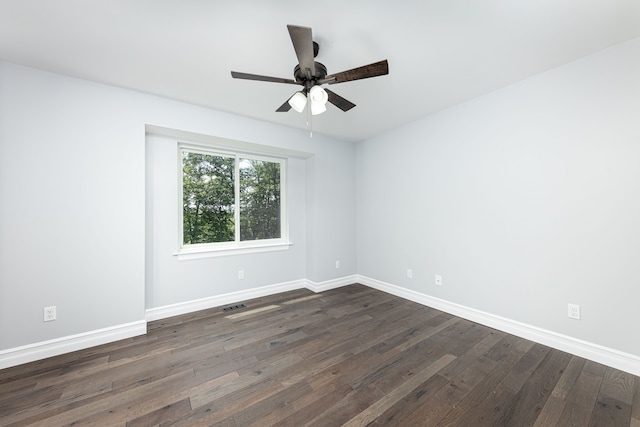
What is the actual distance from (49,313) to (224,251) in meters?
1.66

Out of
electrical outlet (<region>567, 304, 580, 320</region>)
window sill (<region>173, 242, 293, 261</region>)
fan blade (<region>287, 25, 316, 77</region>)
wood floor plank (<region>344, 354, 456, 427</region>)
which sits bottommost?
wood floor plank (<region>344, 354, 456, 427</region>)

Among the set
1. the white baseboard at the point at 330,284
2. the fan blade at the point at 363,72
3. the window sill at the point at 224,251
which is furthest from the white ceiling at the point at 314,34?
the white baseboard at the point at 330,284

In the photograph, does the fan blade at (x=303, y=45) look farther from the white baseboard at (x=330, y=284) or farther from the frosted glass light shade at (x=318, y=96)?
the white baseboard at (x=330, y=284)

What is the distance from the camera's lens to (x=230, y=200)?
11.8 feet

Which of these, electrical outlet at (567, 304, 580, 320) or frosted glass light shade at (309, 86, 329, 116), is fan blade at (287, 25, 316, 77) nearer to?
frosted glass light shade at (309, 86, 329, 116)

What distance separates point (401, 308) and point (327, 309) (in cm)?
95

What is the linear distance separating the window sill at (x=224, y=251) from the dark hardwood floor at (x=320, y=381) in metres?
0.85

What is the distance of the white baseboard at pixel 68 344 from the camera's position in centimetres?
207

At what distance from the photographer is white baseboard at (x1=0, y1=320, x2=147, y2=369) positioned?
2070 mm

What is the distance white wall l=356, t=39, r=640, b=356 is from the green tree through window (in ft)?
6.82

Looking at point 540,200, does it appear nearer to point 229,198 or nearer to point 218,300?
point 229,198

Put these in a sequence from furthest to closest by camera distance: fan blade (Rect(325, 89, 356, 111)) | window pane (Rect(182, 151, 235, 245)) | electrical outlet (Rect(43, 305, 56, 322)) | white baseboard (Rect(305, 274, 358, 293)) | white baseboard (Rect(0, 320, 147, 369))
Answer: white baseboard (Rect(305, 274, 358, 293)), window pane (Rect(182, 151, 235, 245)), electrical outlet (Rect(43, 305, 56, 322)), white baseboard (Rect(0, 320, 147, 369)), fan blade (Rect(325, 89, 356, 111))

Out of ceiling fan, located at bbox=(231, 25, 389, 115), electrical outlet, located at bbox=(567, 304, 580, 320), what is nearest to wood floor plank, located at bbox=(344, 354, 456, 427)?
electrical outlet, located at bbox=(567, 304, 580, 320)

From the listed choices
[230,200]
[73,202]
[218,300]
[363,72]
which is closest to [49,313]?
[73,202]
